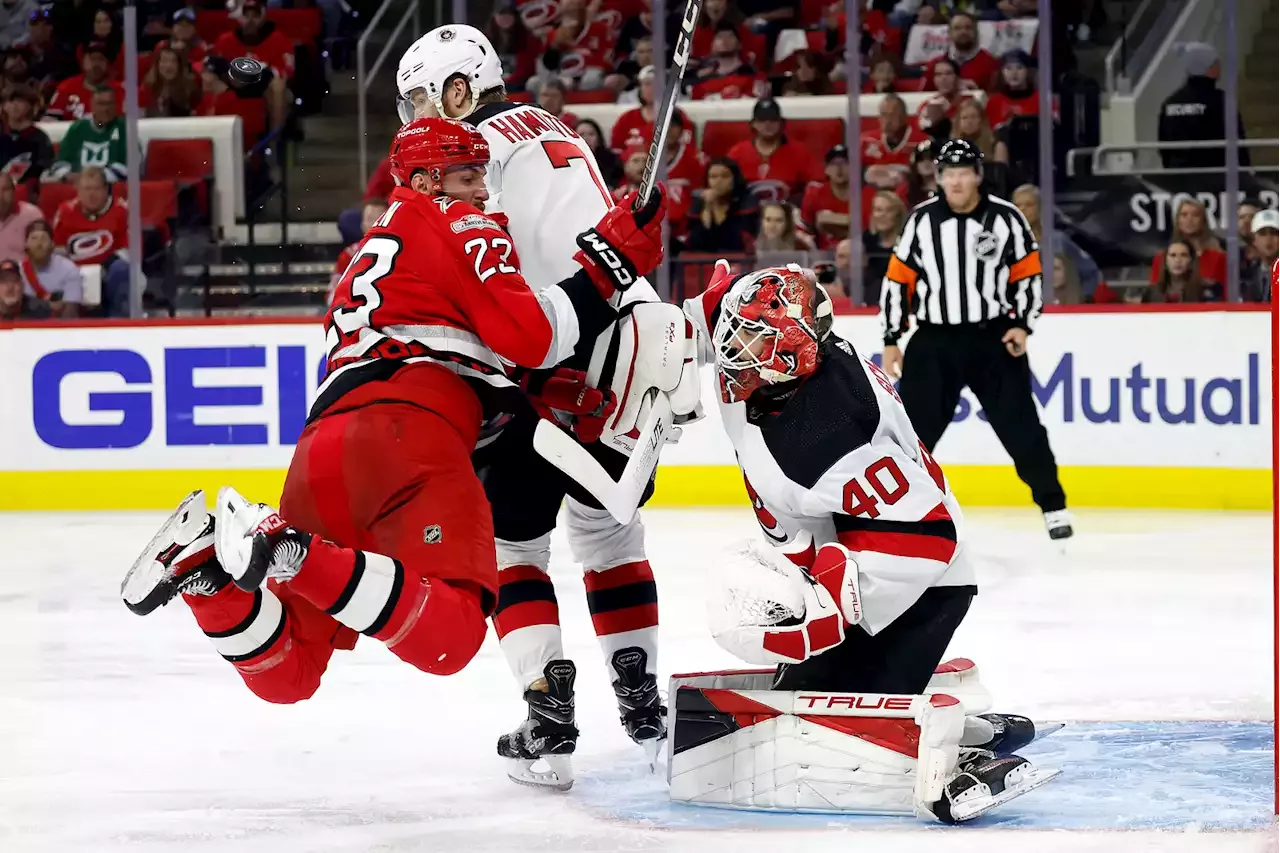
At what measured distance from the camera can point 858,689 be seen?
300 centimetres

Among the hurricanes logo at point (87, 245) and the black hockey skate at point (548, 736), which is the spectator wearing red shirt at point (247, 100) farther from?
the black hockey skate at point (548, 736)

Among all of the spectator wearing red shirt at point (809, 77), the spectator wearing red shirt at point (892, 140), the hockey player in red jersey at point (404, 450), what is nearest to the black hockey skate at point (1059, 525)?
the spectator wearing red shirt at point (892, 140)

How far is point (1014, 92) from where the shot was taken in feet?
25.8

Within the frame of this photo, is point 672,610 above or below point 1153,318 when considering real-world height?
below

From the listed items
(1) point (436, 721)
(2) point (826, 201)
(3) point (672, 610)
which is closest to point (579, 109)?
(2) point (826, 201)

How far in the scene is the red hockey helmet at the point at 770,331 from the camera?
2861mm

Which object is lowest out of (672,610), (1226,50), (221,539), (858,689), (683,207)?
(672,610)

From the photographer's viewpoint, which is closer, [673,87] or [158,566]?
[158,566]

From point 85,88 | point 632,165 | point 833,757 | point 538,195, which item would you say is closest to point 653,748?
point 833,757

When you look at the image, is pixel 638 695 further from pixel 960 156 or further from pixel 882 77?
pixel 882 77

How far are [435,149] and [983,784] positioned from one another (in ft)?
4.40

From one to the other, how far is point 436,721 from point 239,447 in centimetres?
409

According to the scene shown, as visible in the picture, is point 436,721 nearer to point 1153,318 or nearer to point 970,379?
point 970,379

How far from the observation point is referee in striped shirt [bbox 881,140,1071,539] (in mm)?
6422
